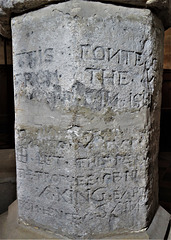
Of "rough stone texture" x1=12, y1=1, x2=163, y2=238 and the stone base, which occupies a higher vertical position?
"rough stone texture" x1=12, y1=1, x2=163, y2=238

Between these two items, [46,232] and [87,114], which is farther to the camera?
[46,232]

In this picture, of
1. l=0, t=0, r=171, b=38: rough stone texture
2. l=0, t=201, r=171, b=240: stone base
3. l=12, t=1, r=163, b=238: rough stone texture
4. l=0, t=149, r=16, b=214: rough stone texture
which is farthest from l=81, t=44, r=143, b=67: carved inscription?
l=0, t=149, r=16, b=214: rough stone texture

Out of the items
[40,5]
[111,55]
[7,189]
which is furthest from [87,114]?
[7,189]

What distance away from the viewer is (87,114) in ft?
4.31

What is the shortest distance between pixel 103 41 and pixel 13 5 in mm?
644

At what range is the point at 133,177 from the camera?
1.45 m

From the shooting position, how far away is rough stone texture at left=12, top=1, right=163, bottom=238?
1.28 meters

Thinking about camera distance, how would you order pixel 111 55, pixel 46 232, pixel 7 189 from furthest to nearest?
pixel 7 189
pixel 46 232
pixel 111 55

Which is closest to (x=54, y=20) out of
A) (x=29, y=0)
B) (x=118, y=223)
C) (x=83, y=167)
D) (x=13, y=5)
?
(x=29, y=0)

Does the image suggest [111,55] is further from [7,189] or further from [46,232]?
[7,189]

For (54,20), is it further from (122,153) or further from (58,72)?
(122,153)

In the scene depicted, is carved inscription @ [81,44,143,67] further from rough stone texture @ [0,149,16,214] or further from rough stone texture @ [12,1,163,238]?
rough stone texture @ [0,149,16,214]

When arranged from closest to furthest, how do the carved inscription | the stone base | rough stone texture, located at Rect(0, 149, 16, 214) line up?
the carved inscription → the stone base → rough stone texture, located at Rect(0, 149, 16, 214)

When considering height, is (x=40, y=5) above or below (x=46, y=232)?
above
